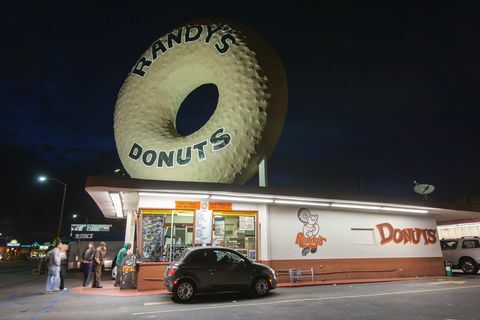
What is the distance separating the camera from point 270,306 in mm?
7988

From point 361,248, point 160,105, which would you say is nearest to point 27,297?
point 160,105

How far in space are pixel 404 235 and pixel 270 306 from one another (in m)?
11.0

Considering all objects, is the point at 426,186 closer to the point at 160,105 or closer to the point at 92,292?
the point at 160,105

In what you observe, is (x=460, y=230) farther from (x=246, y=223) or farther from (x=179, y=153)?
(x=179, y=153)

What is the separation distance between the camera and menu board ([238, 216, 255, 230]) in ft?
43.2

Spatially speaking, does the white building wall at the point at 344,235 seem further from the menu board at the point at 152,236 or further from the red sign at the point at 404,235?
the menu board at the point at 152,236

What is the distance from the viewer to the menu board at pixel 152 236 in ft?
39.6

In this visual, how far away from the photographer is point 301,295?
385 inches

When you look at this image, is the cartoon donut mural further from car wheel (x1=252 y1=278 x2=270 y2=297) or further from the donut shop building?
car wheel (x1=252 y1=278 x2=270 y2=297)

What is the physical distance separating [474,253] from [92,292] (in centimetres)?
1889

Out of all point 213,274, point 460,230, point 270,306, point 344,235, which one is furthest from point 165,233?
point 460,230

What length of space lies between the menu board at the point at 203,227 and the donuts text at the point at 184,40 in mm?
6293

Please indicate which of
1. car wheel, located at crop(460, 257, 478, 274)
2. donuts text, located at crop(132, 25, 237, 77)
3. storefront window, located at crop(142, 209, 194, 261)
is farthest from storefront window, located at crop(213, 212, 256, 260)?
car wheel, located at crop(460, 257, 478, 274)

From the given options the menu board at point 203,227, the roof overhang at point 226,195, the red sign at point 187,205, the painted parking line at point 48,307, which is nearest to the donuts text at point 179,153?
the roof overhang at point 226,195
